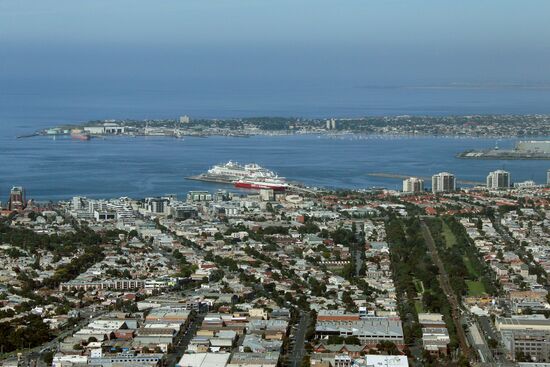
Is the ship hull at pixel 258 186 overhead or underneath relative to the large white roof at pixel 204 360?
underneath

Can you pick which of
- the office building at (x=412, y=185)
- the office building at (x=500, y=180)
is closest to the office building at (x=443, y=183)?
the office building at (x=412, y=185)

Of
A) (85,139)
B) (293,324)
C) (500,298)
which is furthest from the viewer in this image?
(85,139)

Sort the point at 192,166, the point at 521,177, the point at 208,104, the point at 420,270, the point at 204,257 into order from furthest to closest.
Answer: the point at 208,104, the point at 192,166, the point at 521,177, the point at 204,257, the point at 420,270

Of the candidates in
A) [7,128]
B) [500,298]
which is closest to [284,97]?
[7,128]

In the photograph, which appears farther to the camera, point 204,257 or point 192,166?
point 192,166

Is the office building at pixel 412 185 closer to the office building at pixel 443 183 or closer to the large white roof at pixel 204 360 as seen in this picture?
the office building at pixel 443 183

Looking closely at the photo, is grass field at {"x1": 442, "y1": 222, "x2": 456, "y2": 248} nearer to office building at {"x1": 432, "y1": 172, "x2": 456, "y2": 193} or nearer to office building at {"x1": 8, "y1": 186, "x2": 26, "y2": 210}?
office building at {"x1": 432, "y1": 172, "x2": 456, "y2": 193}

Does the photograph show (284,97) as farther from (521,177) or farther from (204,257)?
(204,257)
